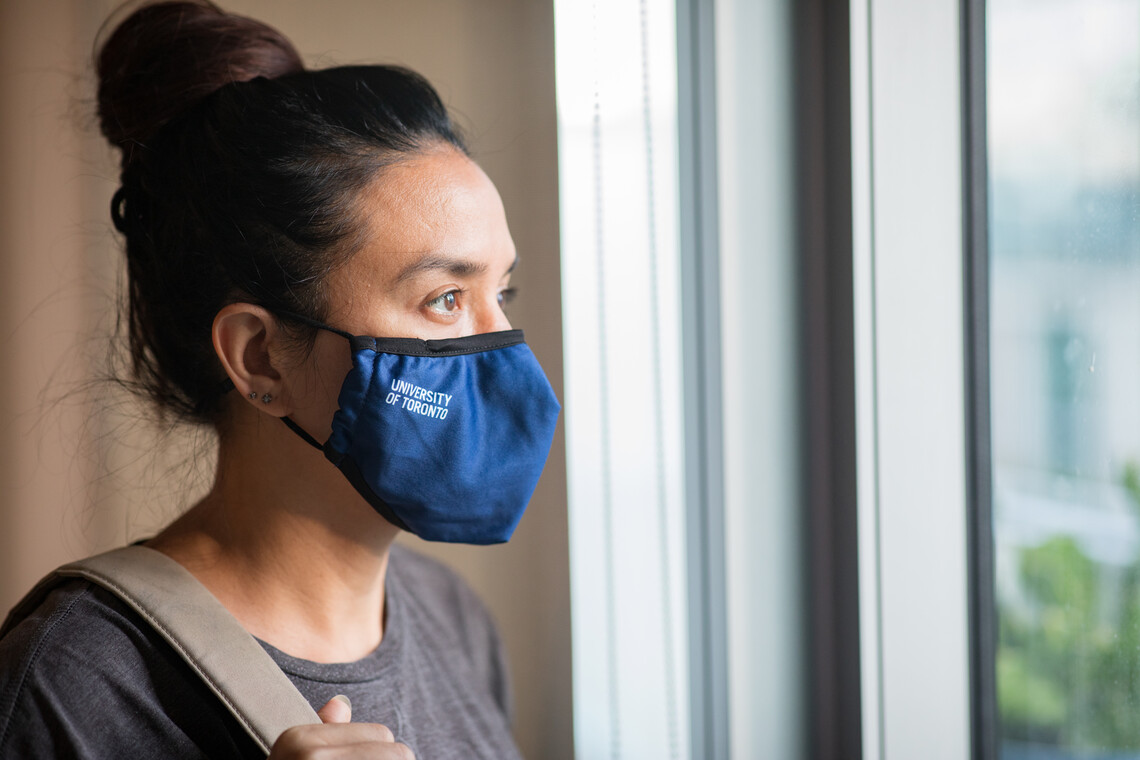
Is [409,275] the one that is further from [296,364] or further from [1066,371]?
[1066,371]

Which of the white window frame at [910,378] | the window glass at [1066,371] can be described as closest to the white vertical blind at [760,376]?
the white window frame at [910,378]

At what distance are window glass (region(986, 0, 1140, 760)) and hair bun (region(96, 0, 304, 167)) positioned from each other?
0.91 meters

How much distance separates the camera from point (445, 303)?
90cm

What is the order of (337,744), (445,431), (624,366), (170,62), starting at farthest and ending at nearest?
(624,366) → (170,62) → (445,431) → (337,744)

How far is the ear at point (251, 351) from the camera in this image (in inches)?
34.4

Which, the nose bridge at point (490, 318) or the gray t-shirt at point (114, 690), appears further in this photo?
the nose bridge at point (490, 318)

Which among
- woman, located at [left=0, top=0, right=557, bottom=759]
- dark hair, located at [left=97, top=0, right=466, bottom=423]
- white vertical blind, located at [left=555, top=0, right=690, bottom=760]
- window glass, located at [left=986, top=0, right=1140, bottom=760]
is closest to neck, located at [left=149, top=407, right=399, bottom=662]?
→ woman, located at [left=0, top=0, right=557, bottom=759]

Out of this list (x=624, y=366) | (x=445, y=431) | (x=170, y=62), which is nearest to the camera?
(x=445, y=431)

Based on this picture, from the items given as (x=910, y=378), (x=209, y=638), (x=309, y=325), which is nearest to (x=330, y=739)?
(x=209, y=638)

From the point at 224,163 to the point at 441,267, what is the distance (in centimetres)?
28

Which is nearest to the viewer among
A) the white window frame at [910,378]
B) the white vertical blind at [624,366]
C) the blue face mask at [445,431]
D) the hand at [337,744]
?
the hand at [337,744]

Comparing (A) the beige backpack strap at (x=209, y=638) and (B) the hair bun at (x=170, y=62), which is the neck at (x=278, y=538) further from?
(B) the hair bun at (x=170, y=62)

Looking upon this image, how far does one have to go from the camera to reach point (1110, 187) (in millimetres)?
866

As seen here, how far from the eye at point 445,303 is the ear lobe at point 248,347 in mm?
177
